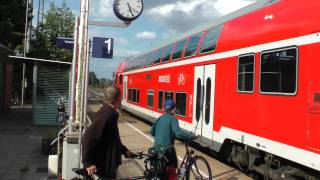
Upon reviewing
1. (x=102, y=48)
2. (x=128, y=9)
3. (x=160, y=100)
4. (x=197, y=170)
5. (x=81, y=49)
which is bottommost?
(x=197, y=170)

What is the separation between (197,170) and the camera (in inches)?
361

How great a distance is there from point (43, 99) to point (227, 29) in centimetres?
1316

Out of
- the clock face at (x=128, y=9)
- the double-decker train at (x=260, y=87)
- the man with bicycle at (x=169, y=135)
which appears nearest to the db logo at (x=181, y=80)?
the double-decker train at (x=260, y=87)

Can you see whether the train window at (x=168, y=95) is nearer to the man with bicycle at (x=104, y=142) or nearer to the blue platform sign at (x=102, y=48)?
the blue platform sign at (x=102, y=48)

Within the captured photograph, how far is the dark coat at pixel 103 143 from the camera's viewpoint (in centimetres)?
551

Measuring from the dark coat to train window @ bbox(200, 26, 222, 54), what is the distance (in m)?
7.53

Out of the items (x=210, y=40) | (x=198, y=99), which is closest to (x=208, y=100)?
(x=198, y=99)

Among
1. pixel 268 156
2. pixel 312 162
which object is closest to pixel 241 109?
pixel 268 156

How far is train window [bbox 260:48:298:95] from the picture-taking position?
867cm

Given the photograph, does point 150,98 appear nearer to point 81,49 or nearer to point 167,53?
point 167,53

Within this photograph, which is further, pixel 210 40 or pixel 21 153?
pixel 21 153

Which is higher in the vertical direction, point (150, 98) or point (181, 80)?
point (181, 80)

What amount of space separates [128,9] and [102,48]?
103 cm

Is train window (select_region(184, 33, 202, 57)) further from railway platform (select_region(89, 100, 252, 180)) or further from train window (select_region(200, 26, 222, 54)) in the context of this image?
railway platform (select_region(89, 100, 252, 180))
